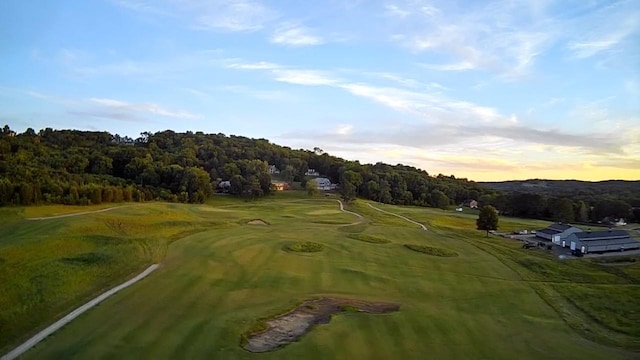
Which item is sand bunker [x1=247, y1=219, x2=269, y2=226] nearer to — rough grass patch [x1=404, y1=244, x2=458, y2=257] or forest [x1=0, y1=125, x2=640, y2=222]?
rough grass patch [x1=404, y1=244, x2=458, y2=257]

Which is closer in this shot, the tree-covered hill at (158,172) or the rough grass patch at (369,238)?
the rough grass patch at (369,238)

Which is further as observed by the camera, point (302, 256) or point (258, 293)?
point (302, 256)

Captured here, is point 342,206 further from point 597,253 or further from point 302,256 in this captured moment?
point 302,256

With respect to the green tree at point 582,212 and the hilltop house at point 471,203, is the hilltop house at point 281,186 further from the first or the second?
the green tree at point 582,212

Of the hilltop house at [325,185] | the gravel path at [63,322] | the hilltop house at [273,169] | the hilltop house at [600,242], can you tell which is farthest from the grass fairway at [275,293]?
the hilltop house at [273,169]

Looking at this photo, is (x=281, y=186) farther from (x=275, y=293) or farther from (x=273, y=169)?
(x=275, y=293)

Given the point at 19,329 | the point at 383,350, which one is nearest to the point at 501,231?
the point at 383,350
